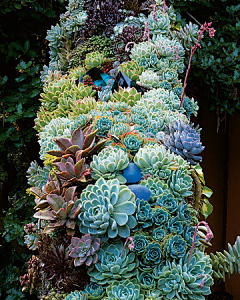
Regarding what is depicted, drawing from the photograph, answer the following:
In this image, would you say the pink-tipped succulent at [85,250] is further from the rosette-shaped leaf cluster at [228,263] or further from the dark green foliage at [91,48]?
the dark green foliage at [91,48]

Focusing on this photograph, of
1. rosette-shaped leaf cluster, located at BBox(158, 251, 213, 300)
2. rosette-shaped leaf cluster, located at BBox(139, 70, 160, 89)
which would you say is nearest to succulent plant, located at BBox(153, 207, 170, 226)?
rosette-shaped leaf cluster, located at BBox(158, 251, 213, 300)

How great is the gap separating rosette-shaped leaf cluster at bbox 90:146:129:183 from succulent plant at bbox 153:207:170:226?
5.5 inches

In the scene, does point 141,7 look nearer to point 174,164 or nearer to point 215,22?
point 215,22

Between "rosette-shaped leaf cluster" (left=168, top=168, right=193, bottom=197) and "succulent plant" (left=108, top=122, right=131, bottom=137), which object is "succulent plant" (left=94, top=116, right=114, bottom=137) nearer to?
"succulent plant" (left=108, top=122, right=131, bottom=137)

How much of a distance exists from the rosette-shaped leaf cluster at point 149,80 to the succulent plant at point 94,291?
0.92m

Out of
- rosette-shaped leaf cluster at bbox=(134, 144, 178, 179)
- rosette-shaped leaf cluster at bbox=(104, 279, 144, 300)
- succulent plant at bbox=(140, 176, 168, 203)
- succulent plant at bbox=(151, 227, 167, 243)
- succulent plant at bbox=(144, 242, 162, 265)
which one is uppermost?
rosette-shaped leaf cluster at bbox=(134, 144, 178, 179)

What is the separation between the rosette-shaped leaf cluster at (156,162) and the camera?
3.18 ft

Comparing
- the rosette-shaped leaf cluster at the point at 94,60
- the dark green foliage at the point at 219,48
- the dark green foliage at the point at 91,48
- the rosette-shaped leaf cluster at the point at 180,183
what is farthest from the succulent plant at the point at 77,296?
the dark green foliage at the point at 219,48

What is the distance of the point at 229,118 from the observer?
2.68m

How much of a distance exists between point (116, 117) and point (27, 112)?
4.22ft

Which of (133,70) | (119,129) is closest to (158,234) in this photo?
(119,129)

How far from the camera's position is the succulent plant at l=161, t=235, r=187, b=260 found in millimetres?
851

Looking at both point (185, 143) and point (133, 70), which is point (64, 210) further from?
point (133, 70)

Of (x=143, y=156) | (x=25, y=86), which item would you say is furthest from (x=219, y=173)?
(x=143, y=156)
